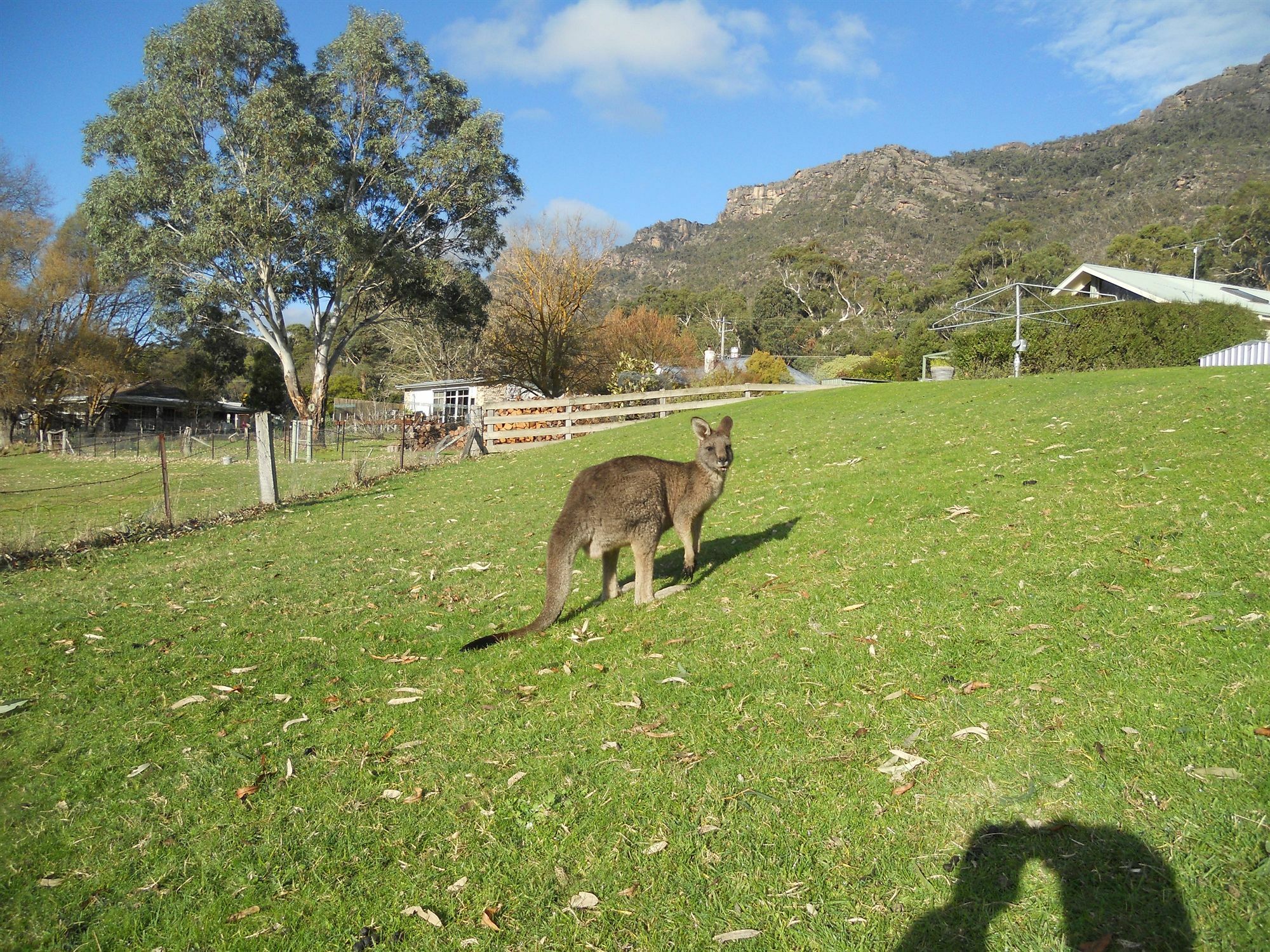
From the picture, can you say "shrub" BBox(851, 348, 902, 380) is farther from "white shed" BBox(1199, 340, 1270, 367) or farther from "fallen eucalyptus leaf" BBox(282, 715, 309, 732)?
"fallen eucalyptus leaf" BBox(282, 715, 309, 732)

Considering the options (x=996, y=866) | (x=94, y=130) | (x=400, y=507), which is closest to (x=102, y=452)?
(x=94, y=130)

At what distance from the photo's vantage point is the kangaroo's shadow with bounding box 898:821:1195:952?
2.92m

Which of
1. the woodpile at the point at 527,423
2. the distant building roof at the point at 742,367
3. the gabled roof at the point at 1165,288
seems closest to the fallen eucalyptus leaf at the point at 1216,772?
the woodpile at the point at 527,423

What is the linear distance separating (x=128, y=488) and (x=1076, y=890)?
2540 centimetres

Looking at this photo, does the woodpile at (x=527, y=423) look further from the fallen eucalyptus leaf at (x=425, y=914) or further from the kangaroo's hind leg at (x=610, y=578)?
the fallen eucalyptus leaf at (x=425, y=914)

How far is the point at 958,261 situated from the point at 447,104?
67666 millimetres

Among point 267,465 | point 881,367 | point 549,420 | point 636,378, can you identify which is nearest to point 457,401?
point 636,378

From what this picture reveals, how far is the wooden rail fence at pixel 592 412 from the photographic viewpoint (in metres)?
27.6

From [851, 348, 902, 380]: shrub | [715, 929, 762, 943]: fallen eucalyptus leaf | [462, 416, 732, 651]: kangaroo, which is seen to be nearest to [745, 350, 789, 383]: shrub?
[851, 348, 902, 380]: shrub

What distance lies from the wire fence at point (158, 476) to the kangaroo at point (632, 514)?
Result: 6.75 m

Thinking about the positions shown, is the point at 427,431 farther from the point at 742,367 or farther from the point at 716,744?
the point at 716,744

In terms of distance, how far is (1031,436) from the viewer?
11.4 meters

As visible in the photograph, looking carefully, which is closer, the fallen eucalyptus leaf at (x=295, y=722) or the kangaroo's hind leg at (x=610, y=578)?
the fallen eucalyptus leaf at (x=295, y=722)

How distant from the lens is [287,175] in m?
33.6
